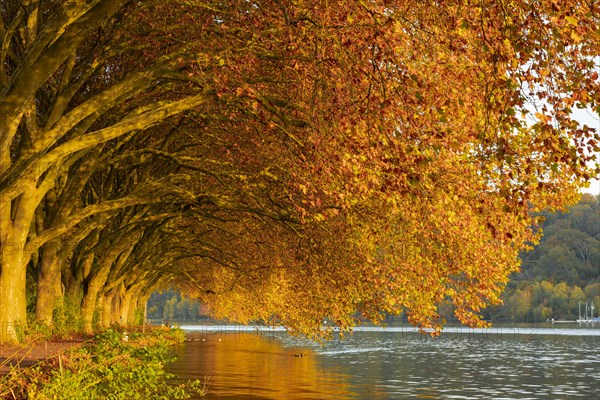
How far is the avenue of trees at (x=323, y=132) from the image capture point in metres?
12.0

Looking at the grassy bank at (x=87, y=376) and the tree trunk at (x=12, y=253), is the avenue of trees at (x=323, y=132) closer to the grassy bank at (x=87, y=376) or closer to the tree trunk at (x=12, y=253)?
the tree trunk at (x=12, y=253)

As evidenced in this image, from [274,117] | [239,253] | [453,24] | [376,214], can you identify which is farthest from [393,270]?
[239,253]

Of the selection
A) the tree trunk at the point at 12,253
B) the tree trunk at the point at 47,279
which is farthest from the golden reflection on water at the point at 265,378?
the tree trunk at the point at 12,253

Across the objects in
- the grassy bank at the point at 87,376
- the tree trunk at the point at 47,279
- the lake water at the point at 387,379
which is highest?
the tree trunk at the point at 47,279

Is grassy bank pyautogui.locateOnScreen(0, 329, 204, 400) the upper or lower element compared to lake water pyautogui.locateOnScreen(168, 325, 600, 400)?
upper

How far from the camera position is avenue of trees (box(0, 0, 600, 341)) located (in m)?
12.0

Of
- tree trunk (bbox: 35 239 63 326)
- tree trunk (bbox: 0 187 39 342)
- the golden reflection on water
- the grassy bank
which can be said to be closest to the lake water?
the golden reflection on water

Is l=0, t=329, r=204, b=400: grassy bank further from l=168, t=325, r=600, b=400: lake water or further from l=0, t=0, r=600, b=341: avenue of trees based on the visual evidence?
l=168, t=325, r=600, b=400: lake water

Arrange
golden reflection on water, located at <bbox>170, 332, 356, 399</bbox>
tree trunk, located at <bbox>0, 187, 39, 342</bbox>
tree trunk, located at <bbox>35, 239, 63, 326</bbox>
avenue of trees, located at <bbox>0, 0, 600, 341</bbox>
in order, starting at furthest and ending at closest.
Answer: golden reflection on water, located at <bbox>170, 332, 356, 399</bbox> → tree trunk, located at <bbox>35, 239, 63, 326</bbox> → tree trunk, located at <bbox>0, 187, 39, 342</bbox> → avenue of trees, located at <bbox>0, 0, 600, 341</bbox>

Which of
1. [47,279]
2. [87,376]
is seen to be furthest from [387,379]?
[87,376]

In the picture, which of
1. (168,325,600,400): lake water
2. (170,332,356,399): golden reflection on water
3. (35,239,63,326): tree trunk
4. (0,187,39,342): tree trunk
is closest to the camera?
(0,187,39,342): tree trunk

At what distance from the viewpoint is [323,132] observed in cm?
1694

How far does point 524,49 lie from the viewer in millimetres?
10938

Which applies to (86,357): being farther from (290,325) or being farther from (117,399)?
(290,325)
